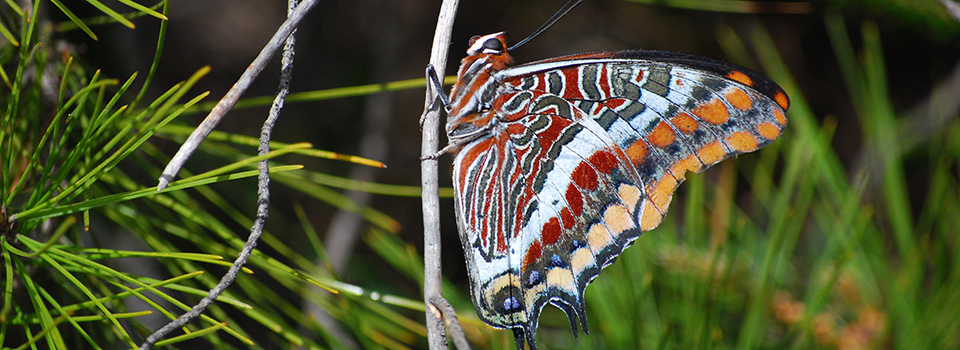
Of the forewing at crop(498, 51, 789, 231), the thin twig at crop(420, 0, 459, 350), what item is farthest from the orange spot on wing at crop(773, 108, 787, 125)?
the thin twig at crop(420, 0, 459, 350)

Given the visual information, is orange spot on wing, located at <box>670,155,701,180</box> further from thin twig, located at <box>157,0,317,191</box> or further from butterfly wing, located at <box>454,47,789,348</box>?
thin twig, located at <box>157,0,317,191</box>

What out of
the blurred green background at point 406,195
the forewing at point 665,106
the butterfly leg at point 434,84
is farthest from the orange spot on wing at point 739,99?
the butterfly leg at point 434,84

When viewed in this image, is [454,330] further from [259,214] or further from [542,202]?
[542,202]

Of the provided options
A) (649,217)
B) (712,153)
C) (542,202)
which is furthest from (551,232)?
(712,153)

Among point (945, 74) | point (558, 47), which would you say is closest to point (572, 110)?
point (558, 47)

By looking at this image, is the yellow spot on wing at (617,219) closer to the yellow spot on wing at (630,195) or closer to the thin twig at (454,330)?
the yellow spot on wing at (630,195)

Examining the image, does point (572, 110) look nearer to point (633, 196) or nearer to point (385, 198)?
point (633, 196)
